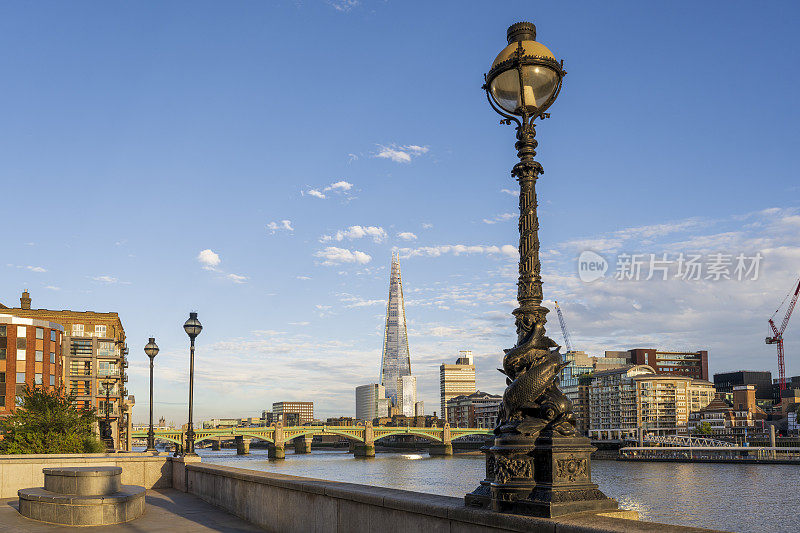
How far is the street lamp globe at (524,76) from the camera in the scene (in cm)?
800

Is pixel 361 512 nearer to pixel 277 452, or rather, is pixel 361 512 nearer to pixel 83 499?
pixel 83 499

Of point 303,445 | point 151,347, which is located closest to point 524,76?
point 151,347

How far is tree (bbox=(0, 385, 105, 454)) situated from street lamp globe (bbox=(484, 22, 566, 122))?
2706cm

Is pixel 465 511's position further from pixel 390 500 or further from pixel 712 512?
pixel 712 512

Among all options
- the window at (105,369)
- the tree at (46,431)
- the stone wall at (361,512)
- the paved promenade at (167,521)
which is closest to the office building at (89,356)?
the window at (105,369)

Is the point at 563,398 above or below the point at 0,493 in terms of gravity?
above

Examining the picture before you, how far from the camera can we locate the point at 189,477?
20.0m

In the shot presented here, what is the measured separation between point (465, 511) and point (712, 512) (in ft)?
191

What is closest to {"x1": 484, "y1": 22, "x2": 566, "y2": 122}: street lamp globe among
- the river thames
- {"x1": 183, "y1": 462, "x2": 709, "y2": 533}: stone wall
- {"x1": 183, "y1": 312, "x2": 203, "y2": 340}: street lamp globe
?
{"x1": 183, "y1": 462, "x2": 709, "y2": 533}: stone wall

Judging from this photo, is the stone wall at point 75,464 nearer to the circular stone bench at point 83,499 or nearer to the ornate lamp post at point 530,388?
the circular stone bench at point 83,499

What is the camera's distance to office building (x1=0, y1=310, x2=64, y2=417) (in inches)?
3226

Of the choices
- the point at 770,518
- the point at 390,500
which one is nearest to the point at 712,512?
the point at 770,518

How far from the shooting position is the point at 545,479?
6.59 metres

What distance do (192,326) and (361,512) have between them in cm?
1588
